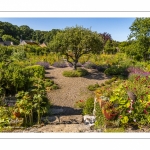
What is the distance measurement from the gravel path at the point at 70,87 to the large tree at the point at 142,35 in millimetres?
3172

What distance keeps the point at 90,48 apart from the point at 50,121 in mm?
7700

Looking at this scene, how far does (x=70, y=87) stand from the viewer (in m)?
9.59

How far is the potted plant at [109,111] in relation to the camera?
444cm

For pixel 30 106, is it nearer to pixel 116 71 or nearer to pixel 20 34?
pixel 116 71

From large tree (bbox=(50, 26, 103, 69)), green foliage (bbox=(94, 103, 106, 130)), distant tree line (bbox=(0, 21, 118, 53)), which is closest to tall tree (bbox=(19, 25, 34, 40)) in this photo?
distant tree line (bbox=(0, 21, 118, 53))

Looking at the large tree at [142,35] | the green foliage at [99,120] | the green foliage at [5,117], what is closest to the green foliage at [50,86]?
the green foliage at [5,117]

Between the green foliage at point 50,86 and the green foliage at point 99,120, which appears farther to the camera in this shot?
the green foliage at point 50,86

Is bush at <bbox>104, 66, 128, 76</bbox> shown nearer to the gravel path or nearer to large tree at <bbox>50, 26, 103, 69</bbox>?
the gravel path

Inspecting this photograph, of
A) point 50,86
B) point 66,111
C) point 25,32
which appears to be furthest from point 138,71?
point 25,32

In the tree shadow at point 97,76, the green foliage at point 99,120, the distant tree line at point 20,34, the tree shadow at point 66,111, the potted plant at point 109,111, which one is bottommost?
the tree shadow at point 66,111

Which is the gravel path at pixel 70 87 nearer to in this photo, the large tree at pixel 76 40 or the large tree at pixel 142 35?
the large tree at pixel 76 40

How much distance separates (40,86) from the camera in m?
5.58

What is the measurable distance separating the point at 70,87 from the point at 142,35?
6512 mm
